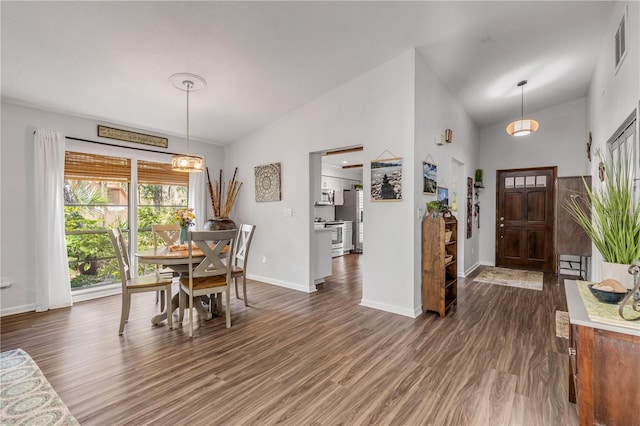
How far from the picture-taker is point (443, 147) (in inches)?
175

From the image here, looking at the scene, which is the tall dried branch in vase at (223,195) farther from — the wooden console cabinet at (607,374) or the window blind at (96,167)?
the wooden console cabinet at (607,374)

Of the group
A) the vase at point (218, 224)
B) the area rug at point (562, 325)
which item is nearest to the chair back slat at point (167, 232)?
the vase at point (218, 224)

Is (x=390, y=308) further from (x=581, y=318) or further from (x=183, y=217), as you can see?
(x=183, y=217)

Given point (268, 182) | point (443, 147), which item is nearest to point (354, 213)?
point (268, 182)

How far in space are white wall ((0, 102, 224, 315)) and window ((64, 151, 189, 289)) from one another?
16.6 inches

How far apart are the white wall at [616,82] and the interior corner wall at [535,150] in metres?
1.71

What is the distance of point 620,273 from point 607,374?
70 centimetres

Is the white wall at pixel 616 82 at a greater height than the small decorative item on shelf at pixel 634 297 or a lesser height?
greater

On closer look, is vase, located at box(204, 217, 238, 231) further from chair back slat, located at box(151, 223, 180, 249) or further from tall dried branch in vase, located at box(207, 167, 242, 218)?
chair back slat, located at box(151, 223, 180, 249)

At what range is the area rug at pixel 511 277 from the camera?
16.4 ft

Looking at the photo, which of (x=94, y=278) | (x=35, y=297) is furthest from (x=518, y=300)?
(x=35, y=297)

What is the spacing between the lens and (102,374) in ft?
7.47

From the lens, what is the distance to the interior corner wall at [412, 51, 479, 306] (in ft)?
11.8

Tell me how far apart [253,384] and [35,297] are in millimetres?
3424
